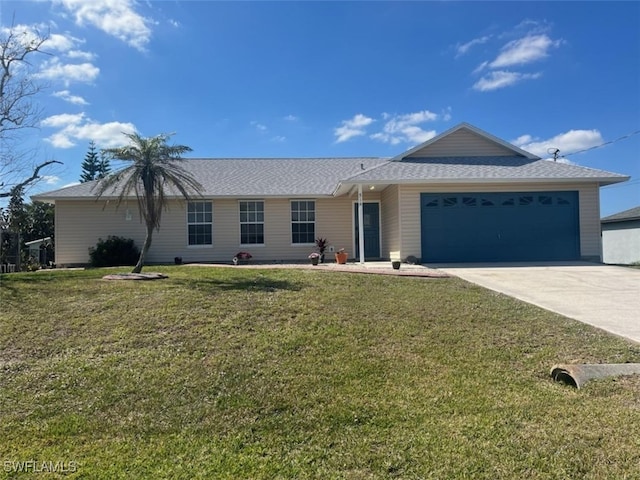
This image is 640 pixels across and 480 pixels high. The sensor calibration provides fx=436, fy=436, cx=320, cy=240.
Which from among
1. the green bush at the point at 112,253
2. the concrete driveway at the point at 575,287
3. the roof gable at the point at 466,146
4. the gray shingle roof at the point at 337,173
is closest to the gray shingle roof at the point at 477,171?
the gray shingle roof at the point at 337,173

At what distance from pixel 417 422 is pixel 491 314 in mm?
3761

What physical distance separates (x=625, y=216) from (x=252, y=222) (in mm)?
21988

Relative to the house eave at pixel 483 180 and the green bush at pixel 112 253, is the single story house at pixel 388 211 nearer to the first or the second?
the house eave at pixel 483 180

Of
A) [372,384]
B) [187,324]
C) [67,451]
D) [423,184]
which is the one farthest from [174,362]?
[423,184]

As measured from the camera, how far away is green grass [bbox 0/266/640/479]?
3361 millimetres

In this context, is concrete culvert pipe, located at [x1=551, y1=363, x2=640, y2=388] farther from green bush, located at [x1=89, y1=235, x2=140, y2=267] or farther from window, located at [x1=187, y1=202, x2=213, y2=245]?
green bush, located at [x1=89, y1=235, x2=140, y2=267]

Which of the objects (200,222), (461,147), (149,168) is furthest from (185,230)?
(461,147)

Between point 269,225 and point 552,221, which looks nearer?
point 552,221

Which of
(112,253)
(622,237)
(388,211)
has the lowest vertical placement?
(112,253)

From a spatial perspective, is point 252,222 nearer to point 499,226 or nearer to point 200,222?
point 200,222

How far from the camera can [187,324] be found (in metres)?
6.25

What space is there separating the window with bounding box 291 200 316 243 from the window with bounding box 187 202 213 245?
3400 millimetres

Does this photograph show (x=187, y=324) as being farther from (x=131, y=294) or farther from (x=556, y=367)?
(x=556, y=367)

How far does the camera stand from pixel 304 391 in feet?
14.6
